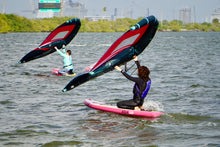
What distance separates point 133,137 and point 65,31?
36.5 feet

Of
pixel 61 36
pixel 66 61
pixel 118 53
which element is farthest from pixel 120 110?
pixel 61 36

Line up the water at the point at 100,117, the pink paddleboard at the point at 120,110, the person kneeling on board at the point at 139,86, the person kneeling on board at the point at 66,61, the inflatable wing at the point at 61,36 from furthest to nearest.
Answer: the inflatable wing at the point at 61,36 → the person kneeling on board at the point at 66,61 → the pink paddleboard at the point at 120,110 → the person kneeling on board at the point at 139,86 → the water at the point at 100,117

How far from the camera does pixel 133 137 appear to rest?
33.0 feet

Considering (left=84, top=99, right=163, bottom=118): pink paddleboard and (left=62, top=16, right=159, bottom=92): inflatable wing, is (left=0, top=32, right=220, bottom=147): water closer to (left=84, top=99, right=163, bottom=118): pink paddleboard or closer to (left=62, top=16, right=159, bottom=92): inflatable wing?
(left=84, top=99, right=163, bottom=118): pink paddleboard

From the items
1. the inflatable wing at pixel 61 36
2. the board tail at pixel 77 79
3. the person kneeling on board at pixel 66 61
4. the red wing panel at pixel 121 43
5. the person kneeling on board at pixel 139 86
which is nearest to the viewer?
the person kneeling on board at pixel 139 86

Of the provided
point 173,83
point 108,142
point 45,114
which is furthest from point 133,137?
point 173,83

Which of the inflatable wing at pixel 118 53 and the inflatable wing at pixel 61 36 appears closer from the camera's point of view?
Result: the inflatable wing at pixel 118 53

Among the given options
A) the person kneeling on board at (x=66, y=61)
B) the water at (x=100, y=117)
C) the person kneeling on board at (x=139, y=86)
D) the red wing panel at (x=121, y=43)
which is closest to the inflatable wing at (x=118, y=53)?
the red wing panel at (x=121, y=43)

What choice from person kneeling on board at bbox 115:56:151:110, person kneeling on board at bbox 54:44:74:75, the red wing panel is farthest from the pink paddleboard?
person kneeling on board at bbox 54:44:74:75

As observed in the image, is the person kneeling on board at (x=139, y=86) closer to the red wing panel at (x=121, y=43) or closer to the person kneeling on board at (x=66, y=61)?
the red wing panel at (x=121, y=43)

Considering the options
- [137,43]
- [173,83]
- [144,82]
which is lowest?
[173,83]

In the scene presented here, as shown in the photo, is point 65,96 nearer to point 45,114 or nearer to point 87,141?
point 45,114

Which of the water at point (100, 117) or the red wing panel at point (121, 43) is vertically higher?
the red wing panel at point (121, 43)

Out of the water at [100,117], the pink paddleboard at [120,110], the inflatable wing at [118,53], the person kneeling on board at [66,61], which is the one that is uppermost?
the inflatable wing at [118,53]
